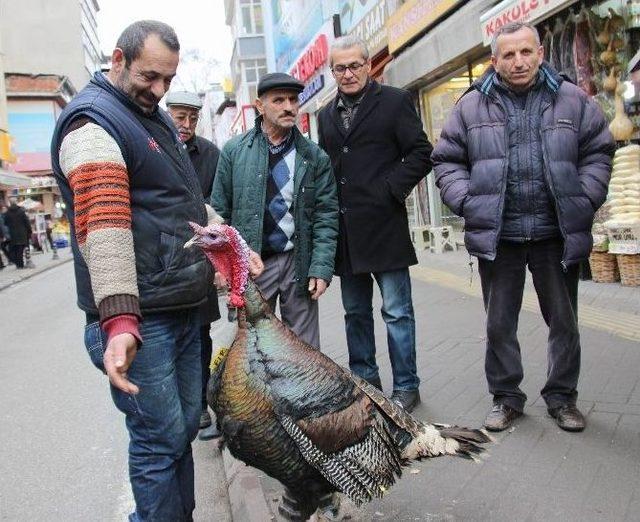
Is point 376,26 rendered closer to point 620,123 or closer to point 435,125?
point 435,125

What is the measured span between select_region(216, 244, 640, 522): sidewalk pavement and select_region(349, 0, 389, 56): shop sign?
392 inches

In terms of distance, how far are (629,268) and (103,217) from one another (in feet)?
21.7

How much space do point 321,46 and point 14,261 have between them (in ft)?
39.1

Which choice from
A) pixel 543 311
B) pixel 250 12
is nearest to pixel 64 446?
pixel 543 311

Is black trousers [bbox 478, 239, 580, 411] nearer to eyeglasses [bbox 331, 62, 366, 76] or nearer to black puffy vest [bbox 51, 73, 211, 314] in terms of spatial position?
eyeglasses [bbox 331, 62, 366, 76]

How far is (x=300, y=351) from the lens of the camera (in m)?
2.88

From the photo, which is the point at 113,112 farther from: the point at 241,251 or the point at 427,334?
the point at 427,334

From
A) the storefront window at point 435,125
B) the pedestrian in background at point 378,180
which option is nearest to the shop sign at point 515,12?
the storefront window at point 435,125

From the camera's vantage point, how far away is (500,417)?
3.97m

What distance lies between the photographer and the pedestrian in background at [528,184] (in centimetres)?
368

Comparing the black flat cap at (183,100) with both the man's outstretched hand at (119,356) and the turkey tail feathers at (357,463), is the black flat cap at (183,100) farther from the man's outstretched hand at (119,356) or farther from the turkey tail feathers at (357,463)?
the man's outstretched hand at (119,356)

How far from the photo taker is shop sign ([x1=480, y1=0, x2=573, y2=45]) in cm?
736

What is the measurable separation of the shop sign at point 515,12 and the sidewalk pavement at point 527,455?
3.62 m

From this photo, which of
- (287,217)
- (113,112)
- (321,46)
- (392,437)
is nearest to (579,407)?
(392,437)
